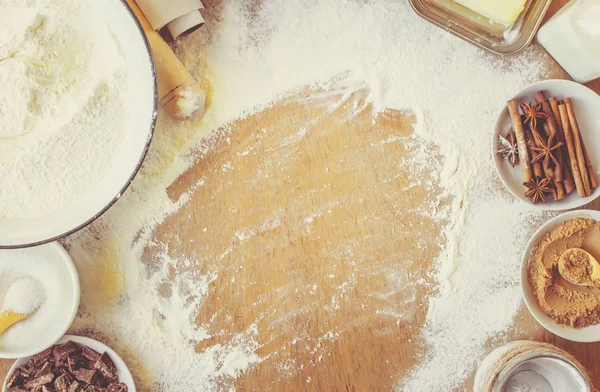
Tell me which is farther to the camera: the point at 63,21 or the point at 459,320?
the point at 459,320

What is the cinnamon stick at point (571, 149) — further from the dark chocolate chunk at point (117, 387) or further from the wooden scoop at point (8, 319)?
the wooden scoop at point (8, 319)

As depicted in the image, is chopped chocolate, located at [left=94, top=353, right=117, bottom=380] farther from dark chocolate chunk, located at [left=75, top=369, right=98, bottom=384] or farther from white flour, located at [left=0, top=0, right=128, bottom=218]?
white flour, located at [left=0, top=0, right=128, bottom=218]

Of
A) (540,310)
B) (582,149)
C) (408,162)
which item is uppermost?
(408,162)

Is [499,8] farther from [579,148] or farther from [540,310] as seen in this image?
[540,310]

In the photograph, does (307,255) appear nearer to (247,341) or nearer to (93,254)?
(247,341)

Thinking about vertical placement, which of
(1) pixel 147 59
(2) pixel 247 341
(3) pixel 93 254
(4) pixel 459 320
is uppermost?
(1) pixel 147 59

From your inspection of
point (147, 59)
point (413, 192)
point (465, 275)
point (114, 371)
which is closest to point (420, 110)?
point (413, 192)

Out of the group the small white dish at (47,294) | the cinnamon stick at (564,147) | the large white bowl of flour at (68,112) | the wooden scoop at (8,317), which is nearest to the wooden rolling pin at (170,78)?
the large white bowl of flour at (68,112)

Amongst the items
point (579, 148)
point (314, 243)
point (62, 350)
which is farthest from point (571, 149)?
point (62, 350)
